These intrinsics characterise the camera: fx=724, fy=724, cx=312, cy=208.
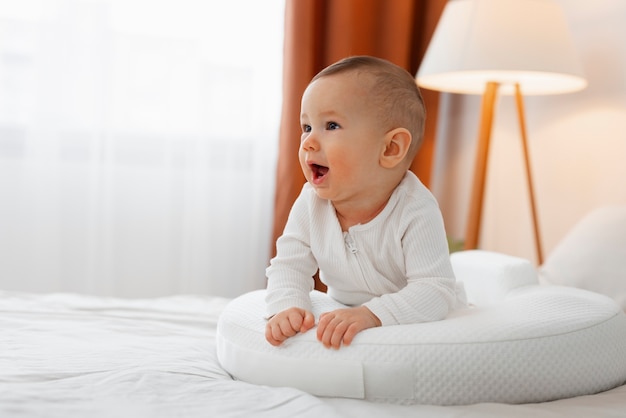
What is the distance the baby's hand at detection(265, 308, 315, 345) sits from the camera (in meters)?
1.15

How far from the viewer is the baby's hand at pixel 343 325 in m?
1.10

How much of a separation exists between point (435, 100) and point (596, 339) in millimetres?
2052

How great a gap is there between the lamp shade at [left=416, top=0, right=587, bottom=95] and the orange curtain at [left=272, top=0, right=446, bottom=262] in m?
0.59

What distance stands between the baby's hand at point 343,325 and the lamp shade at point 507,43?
135 cm

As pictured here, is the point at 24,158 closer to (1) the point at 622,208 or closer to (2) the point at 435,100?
(2) the point at 435,100

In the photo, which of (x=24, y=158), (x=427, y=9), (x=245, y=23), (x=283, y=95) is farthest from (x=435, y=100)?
(x=24, y=158)

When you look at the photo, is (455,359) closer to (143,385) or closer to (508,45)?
(143,385)

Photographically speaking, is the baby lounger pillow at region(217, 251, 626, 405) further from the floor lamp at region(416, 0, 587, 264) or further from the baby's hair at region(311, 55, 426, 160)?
the floor lamp at region(416, 0, 587, 264)

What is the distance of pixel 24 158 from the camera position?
8.94ft

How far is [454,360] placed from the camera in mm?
1074

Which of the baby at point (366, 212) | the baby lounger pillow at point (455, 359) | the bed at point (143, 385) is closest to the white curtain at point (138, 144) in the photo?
the bed at point (143, 385)

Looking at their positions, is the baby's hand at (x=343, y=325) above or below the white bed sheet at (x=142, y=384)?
above

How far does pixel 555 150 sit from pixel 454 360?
182 centimetres

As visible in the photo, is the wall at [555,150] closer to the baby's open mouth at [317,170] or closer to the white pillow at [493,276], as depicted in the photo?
the white pillow at [493,276]
